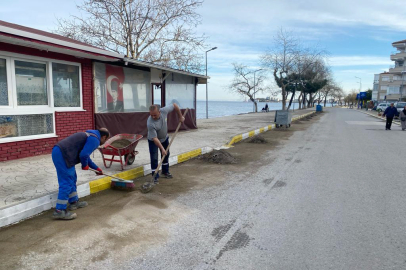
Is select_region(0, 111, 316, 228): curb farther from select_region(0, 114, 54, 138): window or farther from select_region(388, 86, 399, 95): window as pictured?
select_region(388, 86, 399, 95): window

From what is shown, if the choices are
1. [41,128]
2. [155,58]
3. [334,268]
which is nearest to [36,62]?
[41,128]

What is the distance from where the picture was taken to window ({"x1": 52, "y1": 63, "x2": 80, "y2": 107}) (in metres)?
7.84

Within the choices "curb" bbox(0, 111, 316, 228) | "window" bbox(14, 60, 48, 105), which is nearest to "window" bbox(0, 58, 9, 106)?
"window" bbox(14, 60, 48, 105)

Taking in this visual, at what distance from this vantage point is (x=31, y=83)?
7266mm

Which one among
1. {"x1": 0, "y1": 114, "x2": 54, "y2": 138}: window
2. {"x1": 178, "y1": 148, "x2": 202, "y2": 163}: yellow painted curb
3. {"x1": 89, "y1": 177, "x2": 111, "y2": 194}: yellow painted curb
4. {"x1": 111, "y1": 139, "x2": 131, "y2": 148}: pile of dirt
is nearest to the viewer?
{"x1": 89, "y1": 177, "x2": 111, "y2": 194}: yellow painted curb

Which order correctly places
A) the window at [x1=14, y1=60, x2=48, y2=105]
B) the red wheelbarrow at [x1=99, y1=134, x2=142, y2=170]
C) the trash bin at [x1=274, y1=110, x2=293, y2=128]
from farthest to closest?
the trash bin at [x1=274, y1=110, x2=293, y2=128], the window at [x1=14, y1=60, x2=48, y2=105], the red wheelbarrow at [x1=99, y1=134, x2=142, y2=170]

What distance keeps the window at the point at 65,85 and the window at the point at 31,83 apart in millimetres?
278

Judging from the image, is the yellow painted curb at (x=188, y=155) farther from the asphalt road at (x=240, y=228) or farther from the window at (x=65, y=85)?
the window at (x=65, y=85)

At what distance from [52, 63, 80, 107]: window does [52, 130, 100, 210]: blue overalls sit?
177 inches

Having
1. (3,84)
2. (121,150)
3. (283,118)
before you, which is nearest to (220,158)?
(121,150)

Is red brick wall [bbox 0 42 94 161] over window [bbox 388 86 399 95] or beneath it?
beneath

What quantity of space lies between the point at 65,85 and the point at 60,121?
3.34 ft

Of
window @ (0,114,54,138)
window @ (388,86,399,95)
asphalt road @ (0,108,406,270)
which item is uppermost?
window @ (388,86,399,95)

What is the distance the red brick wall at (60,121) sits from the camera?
677 cm
